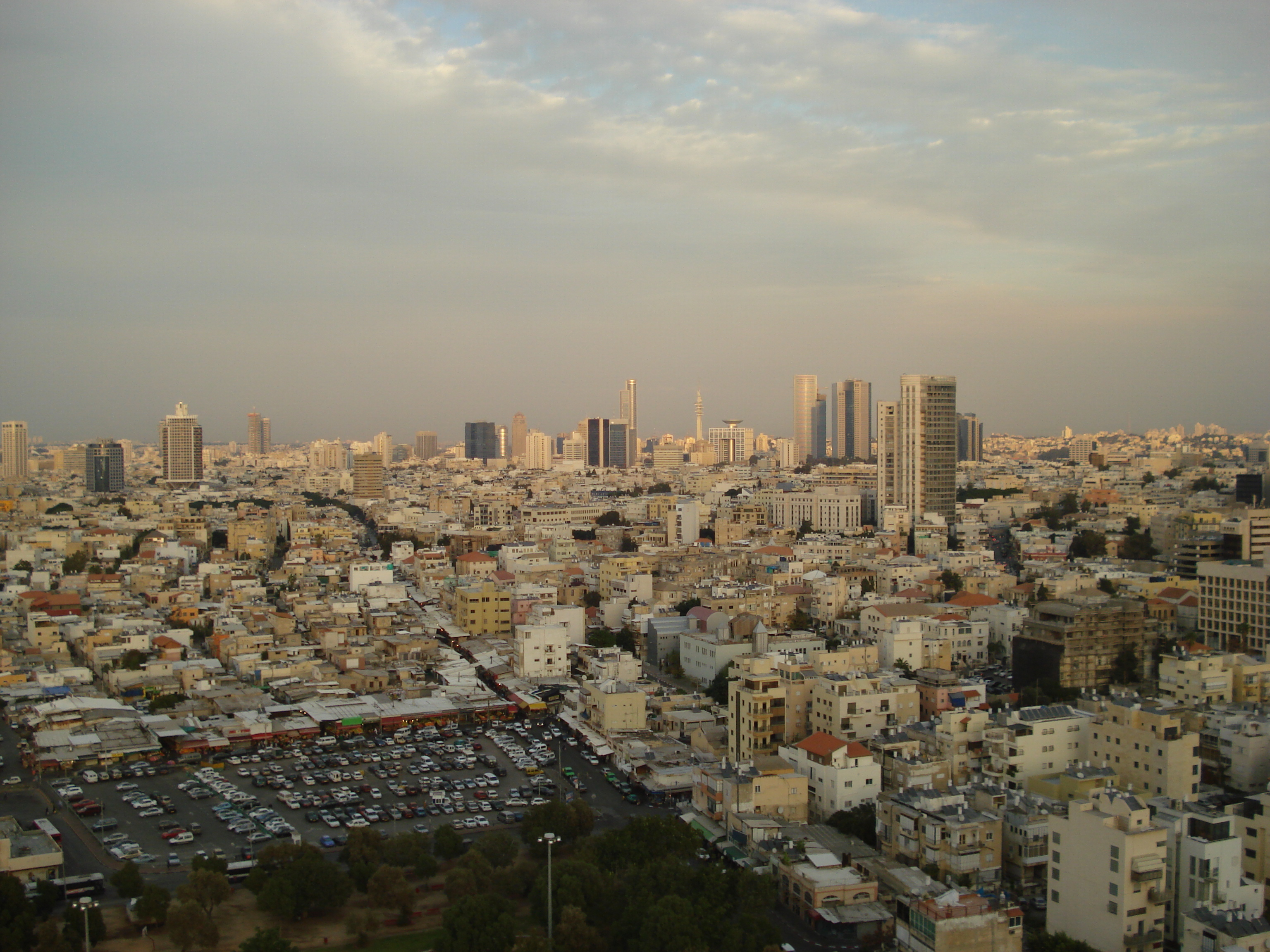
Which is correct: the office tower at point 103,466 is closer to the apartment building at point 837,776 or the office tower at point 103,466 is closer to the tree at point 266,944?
the apartment building at point 837,776

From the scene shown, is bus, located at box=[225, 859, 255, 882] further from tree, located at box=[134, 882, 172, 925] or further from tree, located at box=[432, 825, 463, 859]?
tree, located at box=[432, 825, 463, 859]

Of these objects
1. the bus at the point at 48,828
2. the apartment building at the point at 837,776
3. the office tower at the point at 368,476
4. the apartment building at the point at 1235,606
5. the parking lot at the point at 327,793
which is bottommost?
the parking lot at the point at 327,793

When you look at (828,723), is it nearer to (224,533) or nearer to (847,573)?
(847,573)

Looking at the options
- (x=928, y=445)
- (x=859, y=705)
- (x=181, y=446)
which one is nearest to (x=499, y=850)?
(x=859, y=705)

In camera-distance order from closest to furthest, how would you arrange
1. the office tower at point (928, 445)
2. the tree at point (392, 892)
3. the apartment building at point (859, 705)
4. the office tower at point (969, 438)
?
1. the tree at point (392, 892)
2. the apartment building at point (859, 705)
3. the office tower at point (928, 445)
4. the office tower at point (969, 438)

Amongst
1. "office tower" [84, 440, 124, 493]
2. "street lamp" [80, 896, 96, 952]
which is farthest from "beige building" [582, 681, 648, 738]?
"office tower" [84, 440, 124, 493]

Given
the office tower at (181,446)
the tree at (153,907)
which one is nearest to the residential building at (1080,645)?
the tree at (153,907)
